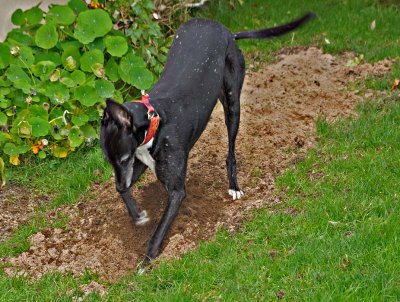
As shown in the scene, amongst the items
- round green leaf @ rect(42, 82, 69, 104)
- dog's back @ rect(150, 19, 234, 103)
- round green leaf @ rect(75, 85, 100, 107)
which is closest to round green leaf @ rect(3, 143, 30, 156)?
round green leaf @ rect(42, 82, 69, 104)

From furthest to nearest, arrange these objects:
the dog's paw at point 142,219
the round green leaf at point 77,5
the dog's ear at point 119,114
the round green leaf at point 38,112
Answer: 1. the round green leaf at point 77,5
2. the round green leaf at point 38,112
3. the dog's paw at point 142,219
4. the dog's ear at point 119,114

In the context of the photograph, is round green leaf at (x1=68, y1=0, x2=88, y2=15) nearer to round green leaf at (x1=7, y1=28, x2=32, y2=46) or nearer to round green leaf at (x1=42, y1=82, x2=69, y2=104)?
round green leaf at (x1=7, y1=28, x2=32, y2=46)

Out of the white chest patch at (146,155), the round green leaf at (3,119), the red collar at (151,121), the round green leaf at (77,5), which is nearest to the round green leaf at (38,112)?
the round green leaf at (3,119)

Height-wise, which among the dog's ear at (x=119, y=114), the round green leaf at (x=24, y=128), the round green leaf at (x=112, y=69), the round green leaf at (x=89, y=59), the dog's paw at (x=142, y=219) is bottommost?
the dog's paw at (x=142, y=219)

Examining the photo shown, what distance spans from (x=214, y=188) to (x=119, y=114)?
1676 mm

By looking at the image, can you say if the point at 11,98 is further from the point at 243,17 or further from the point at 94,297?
the point at 243,17

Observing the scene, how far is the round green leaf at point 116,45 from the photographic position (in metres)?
6.68

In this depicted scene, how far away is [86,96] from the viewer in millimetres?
6516

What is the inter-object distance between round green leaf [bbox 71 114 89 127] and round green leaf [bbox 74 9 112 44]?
0.76 m

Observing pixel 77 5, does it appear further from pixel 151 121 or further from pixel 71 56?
pixel 151 121

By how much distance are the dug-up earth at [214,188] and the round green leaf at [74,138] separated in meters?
0.55

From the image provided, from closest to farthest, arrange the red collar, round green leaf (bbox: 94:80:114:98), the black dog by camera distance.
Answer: the black dog → the red collar → round green leaf (bbox: 94:80:114:98)

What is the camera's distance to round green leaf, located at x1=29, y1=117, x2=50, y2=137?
20.5 ft

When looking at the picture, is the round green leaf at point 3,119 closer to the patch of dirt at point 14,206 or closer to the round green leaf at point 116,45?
the patch of dirt at point 14,206
